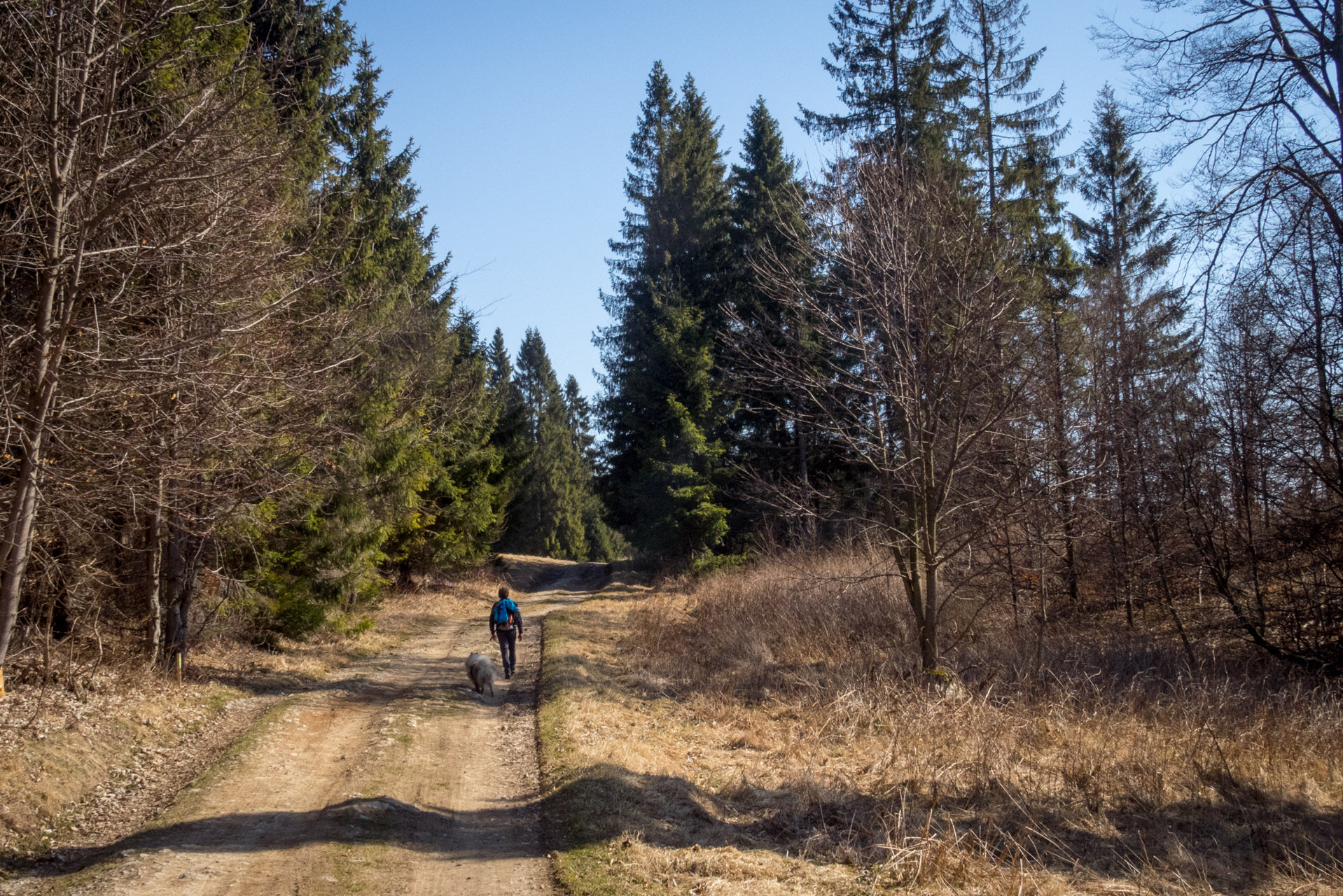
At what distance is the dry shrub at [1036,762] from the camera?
632 cm

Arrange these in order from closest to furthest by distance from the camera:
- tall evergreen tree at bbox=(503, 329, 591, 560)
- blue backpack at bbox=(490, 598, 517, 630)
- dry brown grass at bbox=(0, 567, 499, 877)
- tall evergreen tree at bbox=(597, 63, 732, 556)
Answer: dry brown grass at bbox=(0, 567, 499, 877) < blue backpack at bbox=(490, 598, 517, 630) < tall evergreen tree at bbox=(597, 63, 732, 556) < tall evergreen tree at bbox=(503, 329, 591, 560)

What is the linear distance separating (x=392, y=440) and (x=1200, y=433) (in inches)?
630

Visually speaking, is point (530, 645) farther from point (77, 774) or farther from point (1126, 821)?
point (1126, 821)

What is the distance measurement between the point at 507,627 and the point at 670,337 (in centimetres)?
1703

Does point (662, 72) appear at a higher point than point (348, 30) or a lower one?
higher

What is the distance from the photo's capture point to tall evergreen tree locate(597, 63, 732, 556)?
28.5m

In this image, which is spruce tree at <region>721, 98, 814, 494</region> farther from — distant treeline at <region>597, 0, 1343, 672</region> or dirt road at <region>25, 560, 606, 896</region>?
dirt road at <region>25, 560, 606, 896</region>

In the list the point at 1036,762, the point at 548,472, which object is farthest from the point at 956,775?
the point at 548,472

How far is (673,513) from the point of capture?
91.8 feet

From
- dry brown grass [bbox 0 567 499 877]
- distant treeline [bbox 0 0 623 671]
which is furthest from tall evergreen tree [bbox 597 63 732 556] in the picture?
dry brown grass [bbox 0 567 499 877]

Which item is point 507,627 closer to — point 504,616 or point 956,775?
point 504,616

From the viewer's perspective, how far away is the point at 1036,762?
7988mm

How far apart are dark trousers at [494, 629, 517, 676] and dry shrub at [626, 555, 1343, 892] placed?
2513 mm

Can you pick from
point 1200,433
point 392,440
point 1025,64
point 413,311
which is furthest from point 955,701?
point 1025,64
